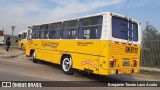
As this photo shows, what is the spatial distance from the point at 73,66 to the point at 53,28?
391cm

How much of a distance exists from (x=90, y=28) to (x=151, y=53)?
10438 millimetres

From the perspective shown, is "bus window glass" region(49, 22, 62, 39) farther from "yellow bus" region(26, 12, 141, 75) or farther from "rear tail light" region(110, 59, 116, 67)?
"rear tail light" region(110, 59, 116, 67)

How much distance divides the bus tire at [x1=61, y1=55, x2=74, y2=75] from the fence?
361 inches

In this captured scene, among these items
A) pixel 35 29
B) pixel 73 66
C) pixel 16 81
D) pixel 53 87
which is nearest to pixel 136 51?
pixel 73 66

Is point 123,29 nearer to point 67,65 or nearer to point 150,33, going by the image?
point 67,65

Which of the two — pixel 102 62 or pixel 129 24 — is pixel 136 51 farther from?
pixel 102 62

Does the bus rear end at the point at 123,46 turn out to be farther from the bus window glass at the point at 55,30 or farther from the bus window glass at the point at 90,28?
the bus window glass at the point at 55,30

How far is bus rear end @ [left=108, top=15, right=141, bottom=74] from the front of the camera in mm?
12766

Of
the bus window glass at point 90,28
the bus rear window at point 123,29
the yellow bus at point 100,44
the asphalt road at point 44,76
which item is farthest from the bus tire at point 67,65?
the bus rear window at point 123,29

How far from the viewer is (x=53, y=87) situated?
10898 millimetres

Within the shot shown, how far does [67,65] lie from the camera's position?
15711mm

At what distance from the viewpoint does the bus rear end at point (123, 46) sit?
12766 millimetres

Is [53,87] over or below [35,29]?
below

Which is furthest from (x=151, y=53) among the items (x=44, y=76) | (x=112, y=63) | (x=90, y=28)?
(x=44, y=76)
